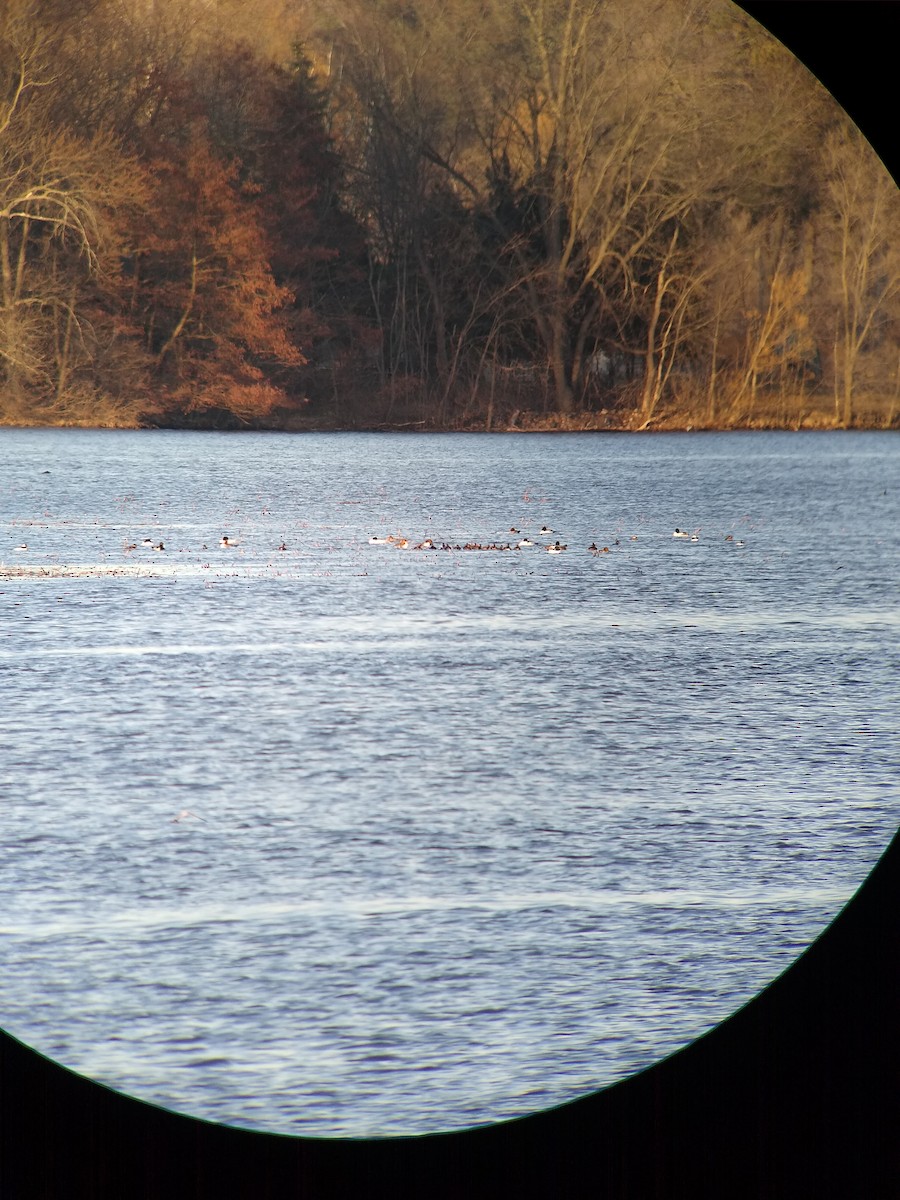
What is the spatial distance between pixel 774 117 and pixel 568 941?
34.2 m

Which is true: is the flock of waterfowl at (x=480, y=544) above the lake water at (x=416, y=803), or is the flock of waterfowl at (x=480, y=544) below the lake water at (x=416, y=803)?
above

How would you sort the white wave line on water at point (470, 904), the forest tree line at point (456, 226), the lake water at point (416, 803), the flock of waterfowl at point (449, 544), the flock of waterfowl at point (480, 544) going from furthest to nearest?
1. the forest tree line at point (456, 226)
2. the flock of waterfowl at point (480, 544)
3. the flock of waterfowl at point (449, 544)
4. the white wave line on water at point (470, 904)
5. the lake water at point (416, 803)

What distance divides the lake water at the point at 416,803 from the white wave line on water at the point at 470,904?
20 millimetres

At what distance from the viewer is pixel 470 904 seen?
5414 millimetres

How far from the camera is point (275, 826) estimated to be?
6.47 meters

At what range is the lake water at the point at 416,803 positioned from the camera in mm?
4285

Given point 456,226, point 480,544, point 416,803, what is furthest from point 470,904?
point 456,226

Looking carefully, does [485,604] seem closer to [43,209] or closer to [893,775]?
[893,775]

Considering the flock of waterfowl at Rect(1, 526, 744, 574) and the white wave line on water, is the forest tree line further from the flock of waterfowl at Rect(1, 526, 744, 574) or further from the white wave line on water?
the white wave line on water

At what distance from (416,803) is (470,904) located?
4.74ft

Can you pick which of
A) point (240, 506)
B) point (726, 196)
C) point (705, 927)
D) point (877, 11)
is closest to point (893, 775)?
point (705, 927)

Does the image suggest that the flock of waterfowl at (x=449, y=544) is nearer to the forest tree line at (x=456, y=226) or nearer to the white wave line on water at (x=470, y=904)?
the white wave line on water at (x=470, y=904)

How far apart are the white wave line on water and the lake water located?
0.02m

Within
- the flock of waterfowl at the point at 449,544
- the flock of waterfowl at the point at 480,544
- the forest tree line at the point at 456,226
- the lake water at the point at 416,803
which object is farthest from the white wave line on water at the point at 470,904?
the forest tree line at the point at 456,226
